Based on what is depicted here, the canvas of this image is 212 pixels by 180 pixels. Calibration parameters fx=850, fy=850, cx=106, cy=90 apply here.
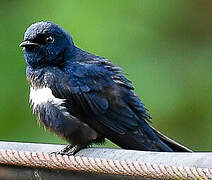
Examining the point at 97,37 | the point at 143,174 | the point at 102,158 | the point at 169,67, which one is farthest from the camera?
the point at 169,67

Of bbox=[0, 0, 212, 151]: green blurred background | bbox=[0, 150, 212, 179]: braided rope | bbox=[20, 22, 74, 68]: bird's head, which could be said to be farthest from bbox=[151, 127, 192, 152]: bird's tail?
bbox=[0, 0, 212, 151]: green blurred background

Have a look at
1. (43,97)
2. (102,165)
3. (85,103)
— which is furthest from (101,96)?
(102,165)

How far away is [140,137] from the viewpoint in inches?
82.5

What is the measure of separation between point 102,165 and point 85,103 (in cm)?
69

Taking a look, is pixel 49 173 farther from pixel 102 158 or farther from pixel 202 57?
pixel 202 57

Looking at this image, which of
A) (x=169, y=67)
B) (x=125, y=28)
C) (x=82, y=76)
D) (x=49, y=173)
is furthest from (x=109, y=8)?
(x=49, y=173)

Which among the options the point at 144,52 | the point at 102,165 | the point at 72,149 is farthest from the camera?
the point at 144,52

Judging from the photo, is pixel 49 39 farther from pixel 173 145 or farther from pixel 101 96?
pixel 173 145

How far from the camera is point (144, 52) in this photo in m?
2.83

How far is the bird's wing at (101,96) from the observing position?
2111mm

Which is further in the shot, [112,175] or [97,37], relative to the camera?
[97,37]

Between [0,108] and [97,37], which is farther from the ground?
[97,37]

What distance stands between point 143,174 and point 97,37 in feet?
4.77

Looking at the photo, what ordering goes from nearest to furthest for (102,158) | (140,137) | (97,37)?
1. (102,158)
2. (140,137)
3. (97,37)
